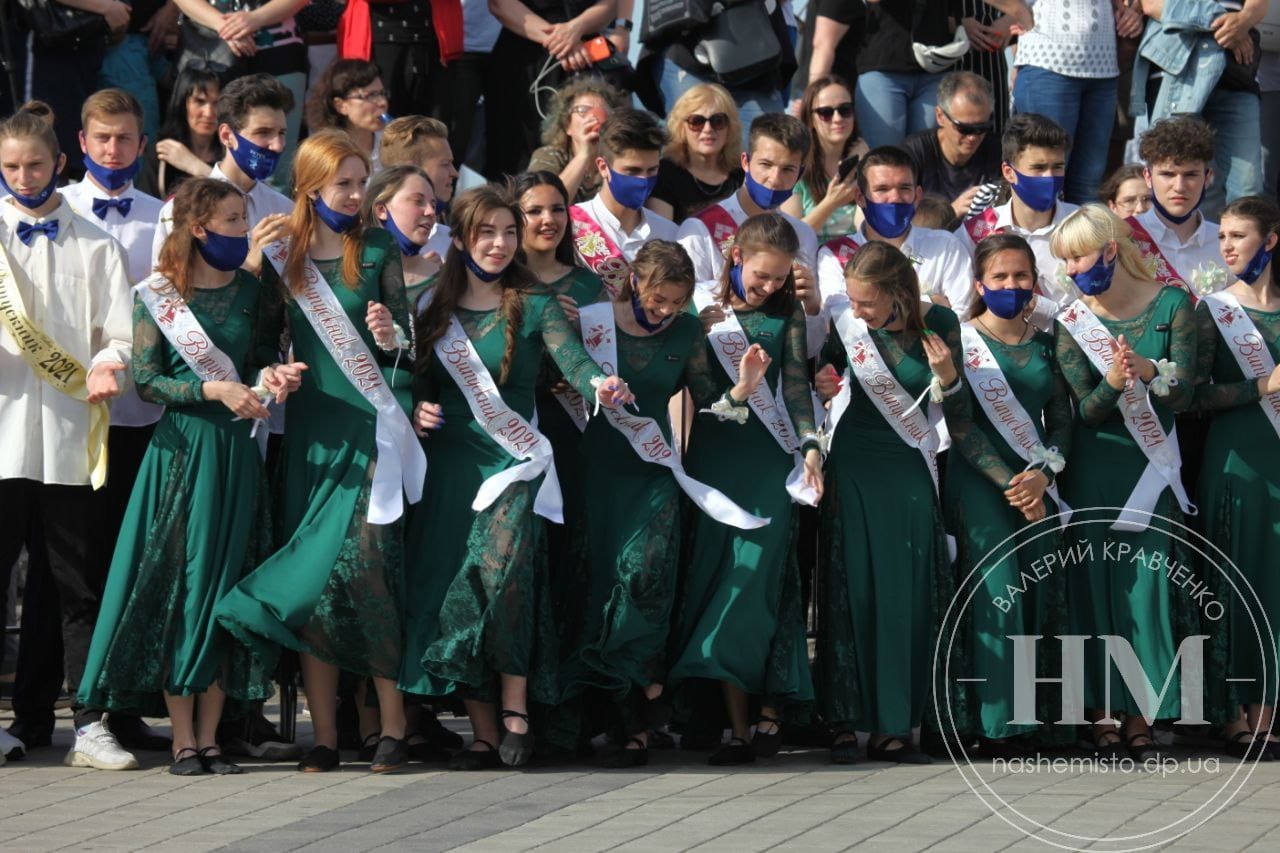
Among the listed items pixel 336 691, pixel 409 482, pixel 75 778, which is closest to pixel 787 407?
pixel 409 482

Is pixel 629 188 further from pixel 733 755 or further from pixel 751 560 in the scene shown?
pixel 733 755

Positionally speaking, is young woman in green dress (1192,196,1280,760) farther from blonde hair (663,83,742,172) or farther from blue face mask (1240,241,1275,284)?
blonde hair (663,83,742,172)

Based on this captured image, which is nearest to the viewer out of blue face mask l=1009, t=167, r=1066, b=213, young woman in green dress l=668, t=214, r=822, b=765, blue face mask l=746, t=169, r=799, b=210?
young woman in green dress l=668, t=214, r=822, b=765

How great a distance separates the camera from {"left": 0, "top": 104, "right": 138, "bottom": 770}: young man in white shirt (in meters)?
7.26

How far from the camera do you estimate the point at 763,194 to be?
26.8 feet

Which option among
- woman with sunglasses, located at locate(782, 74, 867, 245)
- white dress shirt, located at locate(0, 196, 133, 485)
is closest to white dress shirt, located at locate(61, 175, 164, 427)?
white dress shirt, located at locate(0, 196, 133, 485)

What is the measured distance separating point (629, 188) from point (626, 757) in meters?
2.00

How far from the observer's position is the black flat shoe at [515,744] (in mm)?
7122

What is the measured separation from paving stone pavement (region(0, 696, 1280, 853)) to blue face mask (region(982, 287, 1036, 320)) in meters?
1.51

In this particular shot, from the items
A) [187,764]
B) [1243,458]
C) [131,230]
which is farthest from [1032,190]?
[187,764]

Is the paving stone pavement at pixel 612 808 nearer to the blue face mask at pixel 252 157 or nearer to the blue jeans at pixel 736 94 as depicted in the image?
the blue face mask at pixel 252 157

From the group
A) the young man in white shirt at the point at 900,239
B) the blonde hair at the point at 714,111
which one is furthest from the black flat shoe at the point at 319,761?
the blonde hair at the point at 714,111

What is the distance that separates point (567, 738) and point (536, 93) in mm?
3325

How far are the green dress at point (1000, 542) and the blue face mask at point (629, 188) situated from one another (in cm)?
125
